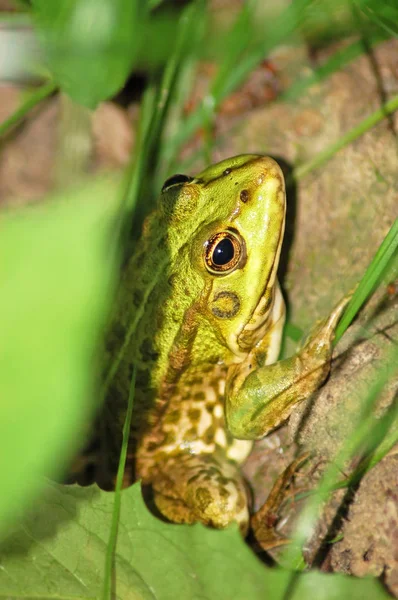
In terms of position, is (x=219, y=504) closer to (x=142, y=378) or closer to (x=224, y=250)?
(x=142, y=378)

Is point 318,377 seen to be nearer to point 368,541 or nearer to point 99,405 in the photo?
point 368,541

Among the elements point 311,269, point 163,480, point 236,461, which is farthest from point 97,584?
point 311,269

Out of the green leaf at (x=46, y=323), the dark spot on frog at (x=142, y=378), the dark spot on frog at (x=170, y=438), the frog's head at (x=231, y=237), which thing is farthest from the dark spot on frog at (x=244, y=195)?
the green leaf at (x=46, y=323)

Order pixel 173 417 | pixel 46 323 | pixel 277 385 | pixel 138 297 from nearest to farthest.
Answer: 1. pixel 46 323
2. pixel 277 385
3. pixel 138 297
4. pixel 173 417

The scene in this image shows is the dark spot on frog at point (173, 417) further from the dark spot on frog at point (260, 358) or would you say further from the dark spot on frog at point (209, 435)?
the dark spot on frog at point (260, 358)

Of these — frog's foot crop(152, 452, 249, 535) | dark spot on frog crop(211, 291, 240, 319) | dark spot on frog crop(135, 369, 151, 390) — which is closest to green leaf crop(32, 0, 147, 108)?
dark spot on frog crop(211, 291, 240, 319)

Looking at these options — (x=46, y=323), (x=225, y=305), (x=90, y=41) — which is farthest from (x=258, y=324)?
(x=46, y=323)
